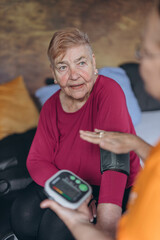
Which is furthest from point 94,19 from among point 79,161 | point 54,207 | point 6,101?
point 54,207

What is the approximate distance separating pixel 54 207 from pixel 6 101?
3.59 ft

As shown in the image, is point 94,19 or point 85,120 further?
point 94,19

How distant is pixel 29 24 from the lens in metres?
1.91

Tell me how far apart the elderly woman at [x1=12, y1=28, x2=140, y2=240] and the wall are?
2.55ft

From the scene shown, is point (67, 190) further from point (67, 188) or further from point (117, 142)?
point (117, 142)

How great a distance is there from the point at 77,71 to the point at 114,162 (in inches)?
16.4

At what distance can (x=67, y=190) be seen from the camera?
86cm

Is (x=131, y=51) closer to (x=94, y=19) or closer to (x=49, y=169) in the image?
(x=94, y=19)

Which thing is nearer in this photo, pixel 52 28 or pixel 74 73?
pixel 74 73

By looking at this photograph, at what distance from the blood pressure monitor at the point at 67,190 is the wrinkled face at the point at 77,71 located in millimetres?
406

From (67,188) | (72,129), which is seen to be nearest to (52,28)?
(72,129)

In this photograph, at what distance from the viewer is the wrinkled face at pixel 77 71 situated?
3.73ft

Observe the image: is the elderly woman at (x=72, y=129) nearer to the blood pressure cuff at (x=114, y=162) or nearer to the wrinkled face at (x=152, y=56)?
the blood pressure cuff at (x=114, y=162)

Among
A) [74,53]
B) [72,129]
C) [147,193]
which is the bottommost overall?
[72,129]
